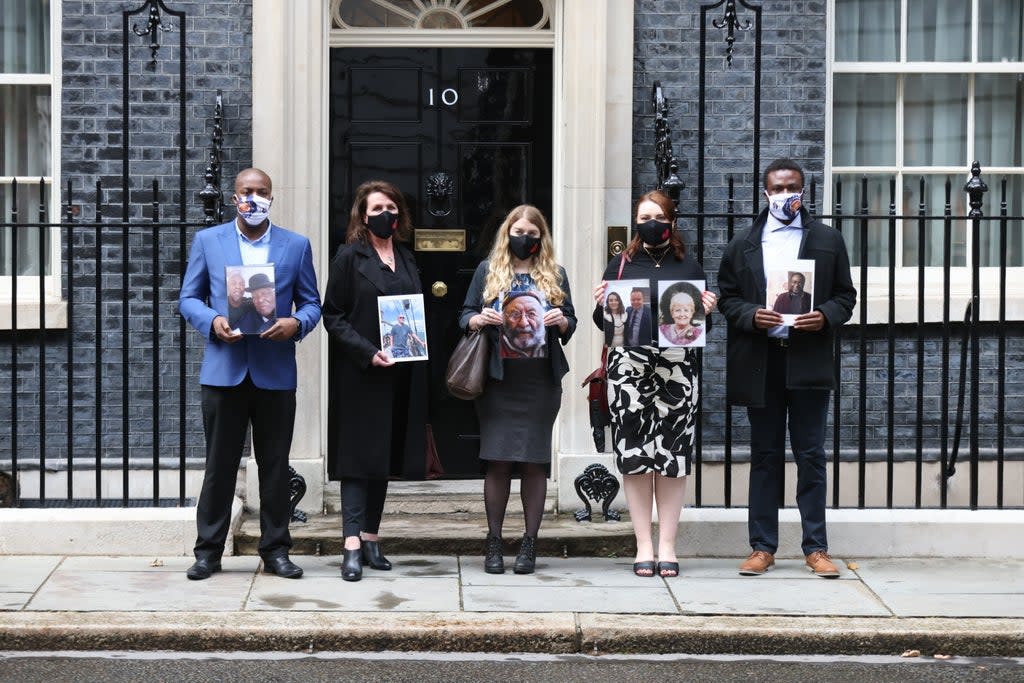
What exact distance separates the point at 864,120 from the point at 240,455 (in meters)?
4.09

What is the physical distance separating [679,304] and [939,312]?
2179 millimetres

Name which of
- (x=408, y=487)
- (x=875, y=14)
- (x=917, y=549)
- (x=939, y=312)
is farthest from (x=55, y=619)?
(x=875, y=14)

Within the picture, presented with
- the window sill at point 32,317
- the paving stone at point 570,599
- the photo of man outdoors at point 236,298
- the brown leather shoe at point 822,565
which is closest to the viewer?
the paving stone at point 570,599

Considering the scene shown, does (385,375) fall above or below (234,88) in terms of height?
below

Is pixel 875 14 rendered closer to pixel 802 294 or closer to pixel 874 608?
pixel 802 294

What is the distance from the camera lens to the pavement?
20.8ft

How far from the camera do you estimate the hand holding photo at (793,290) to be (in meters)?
7.22

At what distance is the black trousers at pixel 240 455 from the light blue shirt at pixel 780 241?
225 cm

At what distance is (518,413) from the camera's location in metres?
7.32

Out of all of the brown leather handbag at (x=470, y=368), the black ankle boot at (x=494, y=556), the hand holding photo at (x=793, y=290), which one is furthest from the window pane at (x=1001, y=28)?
the black ankle boot at (x=494, y=556)

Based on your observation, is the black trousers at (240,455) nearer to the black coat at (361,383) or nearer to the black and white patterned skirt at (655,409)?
the black coat at (361,383)

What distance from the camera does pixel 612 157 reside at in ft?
27.8

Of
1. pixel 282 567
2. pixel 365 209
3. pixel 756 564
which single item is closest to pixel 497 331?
pixel 365 209

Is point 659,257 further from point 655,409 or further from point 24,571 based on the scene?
point 24,571
